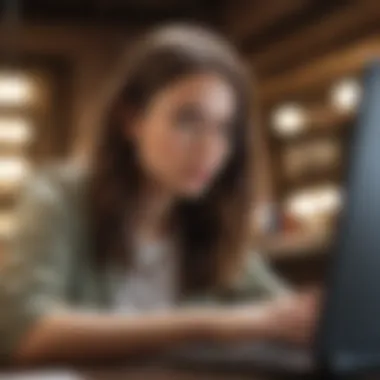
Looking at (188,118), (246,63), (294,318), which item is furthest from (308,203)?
(294,318)

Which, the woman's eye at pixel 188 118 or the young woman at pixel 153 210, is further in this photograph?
the woman's eye at pixel 188 118

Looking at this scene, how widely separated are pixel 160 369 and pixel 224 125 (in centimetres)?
61

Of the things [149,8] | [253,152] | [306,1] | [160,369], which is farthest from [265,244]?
[149,8]

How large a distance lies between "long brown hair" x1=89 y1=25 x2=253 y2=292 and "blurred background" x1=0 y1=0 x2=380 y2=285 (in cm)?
141

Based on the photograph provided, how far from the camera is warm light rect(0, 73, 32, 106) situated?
12.2 feet

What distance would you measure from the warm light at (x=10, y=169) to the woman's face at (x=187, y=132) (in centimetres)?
233

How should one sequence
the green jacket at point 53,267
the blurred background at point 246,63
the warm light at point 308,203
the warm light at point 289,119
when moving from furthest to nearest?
the warm light at point 289,119, the warm light at point 308,203, the blurred background at point 246,63, the green jacket at point 53,267

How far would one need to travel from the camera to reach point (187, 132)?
1370mm

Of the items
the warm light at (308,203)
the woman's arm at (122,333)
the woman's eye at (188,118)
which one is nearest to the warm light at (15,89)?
the warm light at (308,203)

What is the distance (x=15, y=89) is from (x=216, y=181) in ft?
8.39

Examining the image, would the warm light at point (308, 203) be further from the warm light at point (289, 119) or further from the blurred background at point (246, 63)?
the warm light at point (289, 119)

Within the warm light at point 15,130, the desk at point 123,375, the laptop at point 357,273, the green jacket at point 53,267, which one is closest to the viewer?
the laptop at point 357,273

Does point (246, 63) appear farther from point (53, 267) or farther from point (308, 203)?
point (53, 267)

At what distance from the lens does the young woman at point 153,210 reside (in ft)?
4.00
